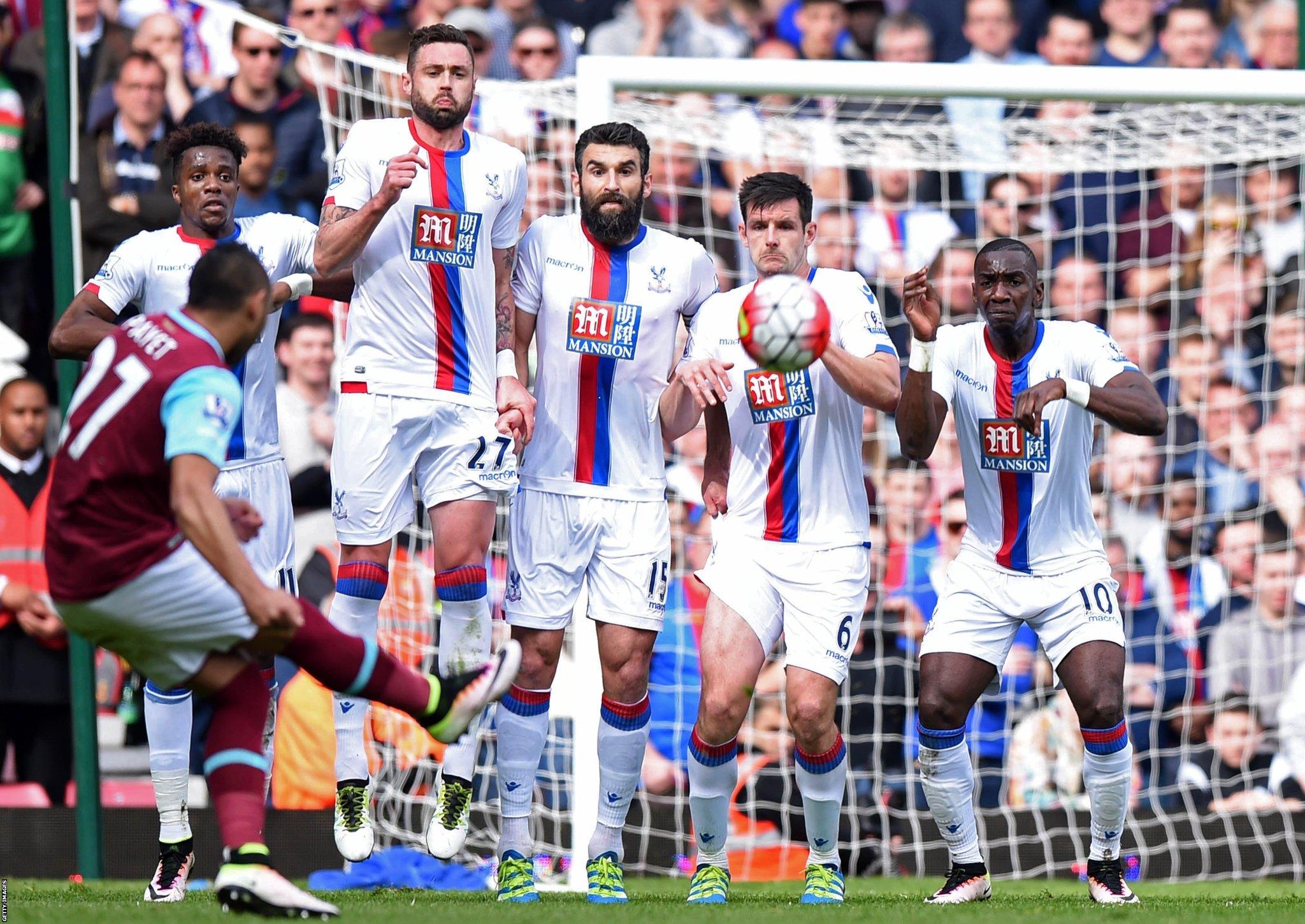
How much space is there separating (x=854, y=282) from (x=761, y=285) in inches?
31.5

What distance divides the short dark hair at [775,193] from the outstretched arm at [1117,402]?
1.20 metres

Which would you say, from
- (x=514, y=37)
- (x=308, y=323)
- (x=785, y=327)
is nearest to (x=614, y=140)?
(x=785, y=327)

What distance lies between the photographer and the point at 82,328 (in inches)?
258

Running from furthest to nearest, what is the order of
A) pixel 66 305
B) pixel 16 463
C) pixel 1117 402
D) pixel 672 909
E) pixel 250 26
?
1. pixel 250 26
2. pixel 16 463
3. pixel 66 305
4. pixel 1117 402
5. pixel 672 909

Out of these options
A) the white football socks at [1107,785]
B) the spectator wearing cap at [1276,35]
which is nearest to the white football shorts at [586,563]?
the white football socks at [1107,785]

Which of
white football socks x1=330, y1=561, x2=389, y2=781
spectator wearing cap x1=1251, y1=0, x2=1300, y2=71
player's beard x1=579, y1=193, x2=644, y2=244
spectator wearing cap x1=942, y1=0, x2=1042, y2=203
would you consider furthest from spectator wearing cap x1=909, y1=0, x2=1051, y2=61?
white football socks x1=330, y1=561, x2=389, y2=781

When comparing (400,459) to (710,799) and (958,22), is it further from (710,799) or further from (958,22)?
(958,22)

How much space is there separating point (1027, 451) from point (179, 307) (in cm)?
367

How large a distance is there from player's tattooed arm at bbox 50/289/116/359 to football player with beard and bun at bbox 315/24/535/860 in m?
1.01

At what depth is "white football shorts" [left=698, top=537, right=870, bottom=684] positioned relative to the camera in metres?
6.41

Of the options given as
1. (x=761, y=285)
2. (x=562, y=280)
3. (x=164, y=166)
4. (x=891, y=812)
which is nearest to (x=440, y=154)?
(x=562, y=280)

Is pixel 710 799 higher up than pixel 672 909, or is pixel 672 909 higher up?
pixel 710 799

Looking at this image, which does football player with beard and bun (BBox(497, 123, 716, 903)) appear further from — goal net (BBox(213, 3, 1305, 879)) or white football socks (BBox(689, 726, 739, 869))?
goal net (BBox(213, 3, 1305, 879))

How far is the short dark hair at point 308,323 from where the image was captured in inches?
403
